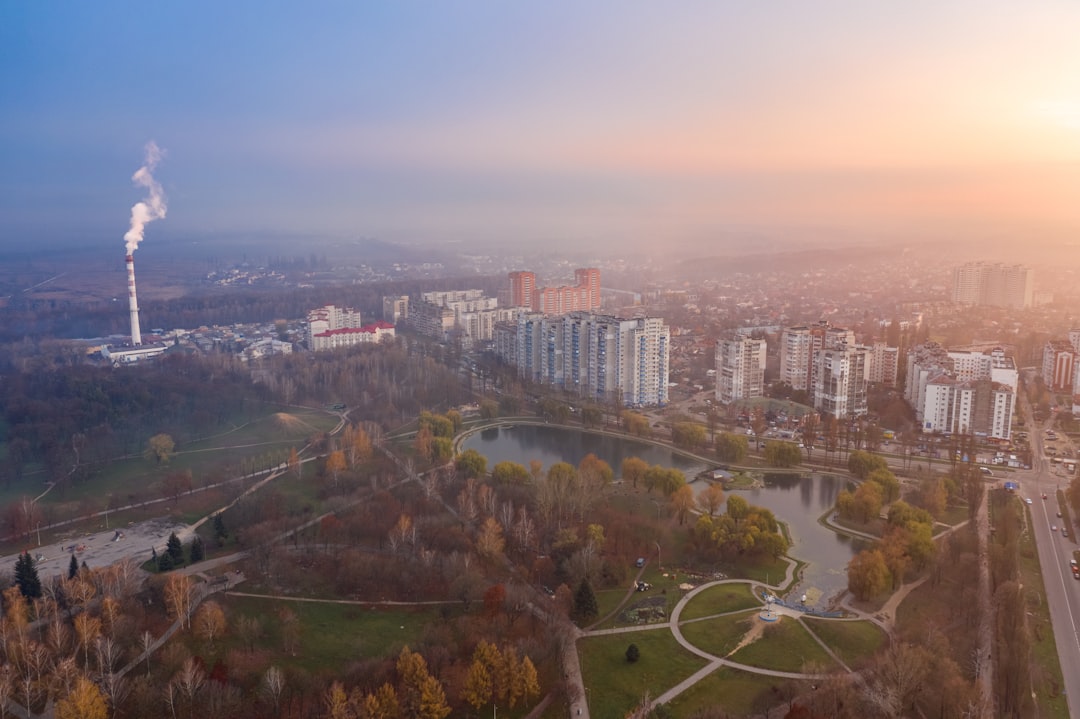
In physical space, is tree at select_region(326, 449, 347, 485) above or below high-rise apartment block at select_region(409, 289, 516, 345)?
below

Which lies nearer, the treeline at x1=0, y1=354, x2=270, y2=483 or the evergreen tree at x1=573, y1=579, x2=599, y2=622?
the evergreen tree at x1=573, y1=579, x2=599, y2=622

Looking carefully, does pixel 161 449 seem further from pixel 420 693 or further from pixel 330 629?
pixel 420 693

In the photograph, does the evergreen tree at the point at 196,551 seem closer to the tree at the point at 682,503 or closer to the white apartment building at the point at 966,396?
the tree at the point at 682,503

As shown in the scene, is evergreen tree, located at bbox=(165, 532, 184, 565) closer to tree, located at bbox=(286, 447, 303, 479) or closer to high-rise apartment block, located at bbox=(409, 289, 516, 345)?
tree, located at bbox=(286, 447, 303, 479)

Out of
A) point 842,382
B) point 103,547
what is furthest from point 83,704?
point 842,382

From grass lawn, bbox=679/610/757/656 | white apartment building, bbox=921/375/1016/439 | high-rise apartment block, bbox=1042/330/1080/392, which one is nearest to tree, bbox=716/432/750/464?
white apartment building, bbox=921/375/1016/439

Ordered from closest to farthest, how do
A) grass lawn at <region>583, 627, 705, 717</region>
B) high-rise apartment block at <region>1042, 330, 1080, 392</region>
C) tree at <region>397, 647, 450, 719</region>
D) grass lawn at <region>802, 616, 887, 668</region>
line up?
tree at <region>397, 647, 450, 719</region> < grass lawn at <region>583, 627, 705, 717</region> < grass lawn at <region>802, 616, 887, 668</region> < high-rise apartment block at <region>1042, 330, 1080, 392</region>

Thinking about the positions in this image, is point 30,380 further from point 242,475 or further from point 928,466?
point 928,466

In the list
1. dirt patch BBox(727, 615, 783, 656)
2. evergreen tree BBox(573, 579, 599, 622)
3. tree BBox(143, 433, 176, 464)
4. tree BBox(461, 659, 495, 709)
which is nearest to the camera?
tree BBox(461, 659, 495, 709)
